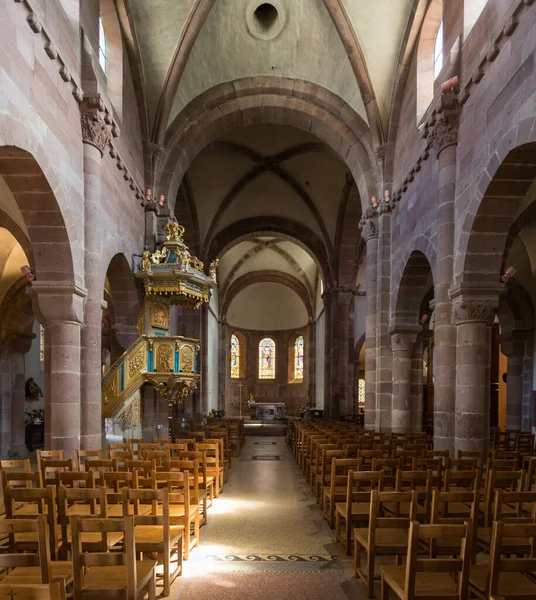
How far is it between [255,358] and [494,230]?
3345 centimetres

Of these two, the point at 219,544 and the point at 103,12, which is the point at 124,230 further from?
the point at 219,544

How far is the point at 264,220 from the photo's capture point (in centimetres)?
2805

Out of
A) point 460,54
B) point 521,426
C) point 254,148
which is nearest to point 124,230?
point 460,54

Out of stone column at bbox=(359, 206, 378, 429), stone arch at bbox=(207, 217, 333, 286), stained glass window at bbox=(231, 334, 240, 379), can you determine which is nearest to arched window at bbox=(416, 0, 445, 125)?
stone column at bbox=(359, 206, 378, 429)

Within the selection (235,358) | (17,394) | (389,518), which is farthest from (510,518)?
(235,358)

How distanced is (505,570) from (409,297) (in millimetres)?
12761

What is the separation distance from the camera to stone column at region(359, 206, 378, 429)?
687 inches

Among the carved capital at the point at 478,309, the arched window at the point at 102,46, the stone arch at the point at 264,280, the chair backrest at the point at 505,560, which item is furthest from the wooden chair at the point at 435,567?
the stone arch at the point at 264,280

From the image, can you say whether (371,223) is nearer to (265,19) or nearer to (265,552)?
(265,19)

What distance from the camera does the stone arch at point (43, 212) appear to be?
8906mm

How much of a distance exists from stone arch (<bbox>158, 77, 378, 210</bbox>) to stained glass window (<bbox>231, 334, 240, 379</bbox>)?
2578 cm

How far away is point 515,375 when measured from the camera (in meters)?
18.8

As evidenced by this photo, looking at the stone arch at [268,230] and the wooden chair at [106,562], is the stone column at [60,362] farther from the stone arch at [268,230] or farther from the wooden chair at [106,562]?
the stone arch at [268,230]

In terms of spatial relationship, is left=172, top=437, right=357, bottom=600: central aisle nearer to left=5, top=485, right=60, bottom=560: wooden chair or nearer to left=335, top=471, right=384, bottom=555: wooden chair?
left=335, top=471, right=384, bottom=555: wooden chair
